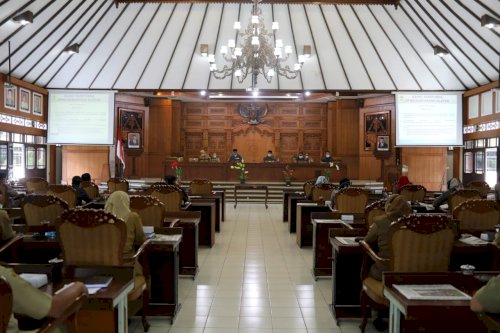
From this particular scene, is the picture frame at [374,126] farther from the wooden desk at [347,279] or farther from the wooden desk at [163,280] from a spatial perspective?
the wooden desk at [163,280]

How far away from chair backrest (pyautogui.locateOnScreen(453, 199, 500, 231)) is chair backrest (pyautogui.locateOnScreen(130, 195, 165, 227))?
3.12 metres

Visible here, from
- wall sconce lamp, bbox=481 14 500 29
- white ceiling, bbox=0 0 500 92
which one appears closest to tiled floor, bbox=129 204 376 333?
wall sconce lamp, bbox=481 14 500 29

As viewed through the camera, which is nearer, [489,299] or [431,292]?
[489,299]

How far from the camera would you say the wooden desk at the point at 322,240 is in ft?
19.6

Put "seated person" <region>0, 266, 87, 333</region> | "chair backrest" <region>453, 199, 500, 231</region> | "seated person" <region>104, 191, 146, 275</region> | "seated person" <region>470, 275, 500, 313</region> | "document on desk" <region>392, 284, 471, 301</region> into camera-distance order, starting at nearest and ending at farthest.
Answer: "seated person" <region>0, 266, 87, 333</region>, "seated person" <region>470, 275, 500, 313</region>, "document on desk" <region>392, 284, 471, 301</region>, "seated person" <region>104, 191, 146, 275</region>, "chair backrest" <region>453, 199, 500, 231</region>

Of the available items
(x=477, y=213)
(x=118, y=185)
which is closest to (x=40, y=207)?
(x=118, y=185)

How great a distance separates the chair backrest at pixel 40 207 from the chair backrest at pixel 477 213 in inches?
170

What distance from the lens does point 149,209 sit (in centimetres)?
545

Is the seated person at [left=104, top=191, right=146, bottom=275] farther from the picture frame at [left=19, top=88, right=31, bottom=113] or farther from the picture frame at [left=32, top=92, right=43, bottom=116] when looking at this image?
the picture frame at [left=32, top=92, right=43, bottom=116]

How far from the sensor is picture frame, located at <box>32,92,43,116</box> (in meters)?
13.7

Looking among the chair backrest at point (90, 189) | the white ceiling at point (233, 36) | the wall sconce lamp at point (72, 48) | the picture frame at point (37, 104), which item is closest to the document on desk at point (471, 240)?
the white ceiling at point (233, 36)

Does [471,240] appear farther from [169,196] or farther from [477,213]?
[169,196]

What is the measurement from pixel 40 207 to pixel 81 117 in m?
8.77

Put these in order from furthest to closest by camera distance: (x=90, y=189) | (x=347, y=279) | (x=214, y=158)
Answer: (x=214, y=158) < (x=90, y=189) < (x=347, y=279)
